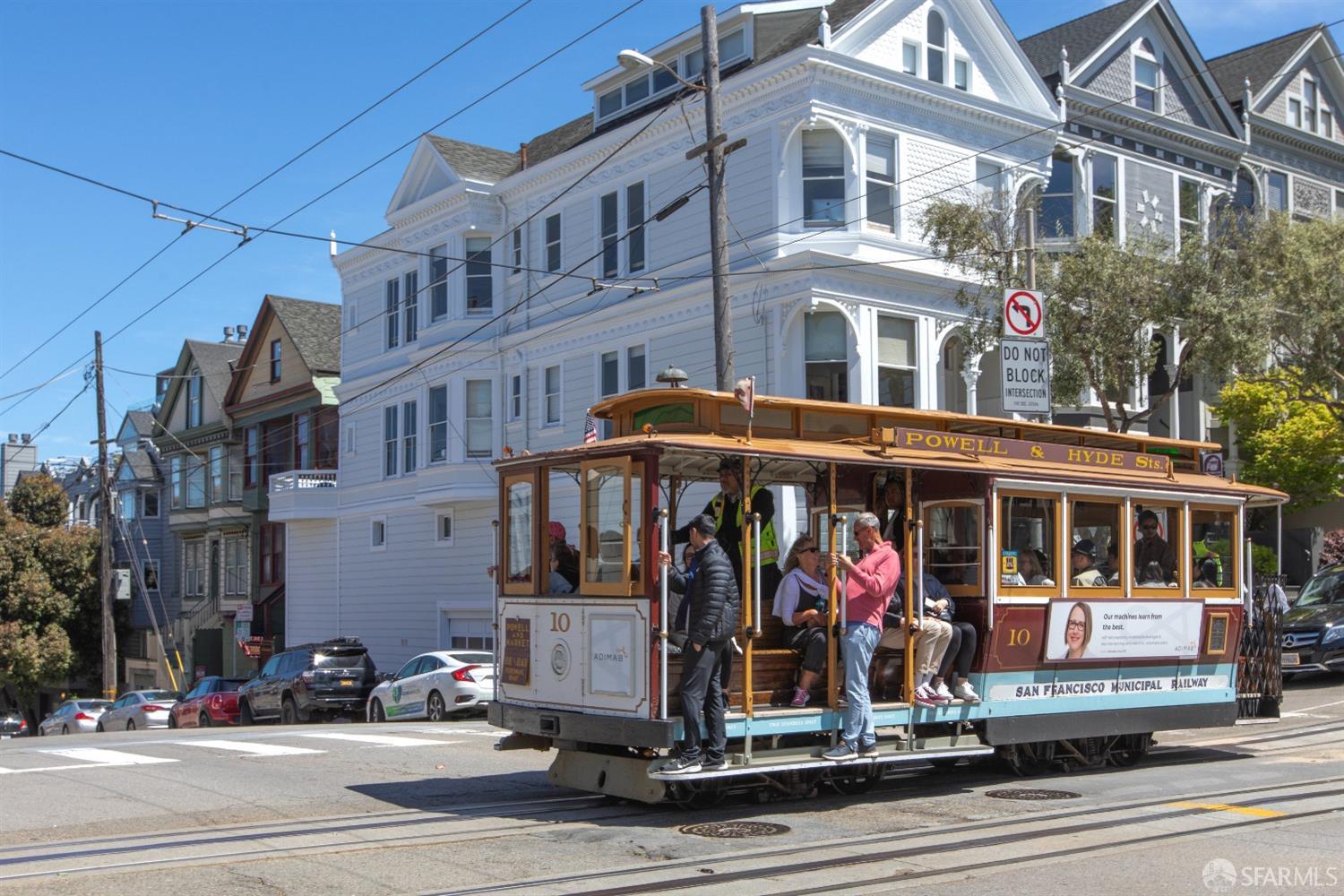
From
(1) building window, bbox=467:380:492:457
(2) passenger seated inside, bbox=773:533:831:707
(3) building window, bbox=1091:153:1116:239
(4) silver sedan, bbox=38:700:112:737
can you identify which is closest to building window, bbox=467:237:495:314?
(1) building window, bbox=467:380:492:457

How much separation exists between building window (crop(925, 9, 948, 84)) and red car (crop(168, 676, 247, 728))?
18.3m

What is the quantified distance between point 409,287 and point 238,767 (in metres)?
21.5

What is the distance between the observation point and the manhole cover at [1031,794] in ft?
35.9

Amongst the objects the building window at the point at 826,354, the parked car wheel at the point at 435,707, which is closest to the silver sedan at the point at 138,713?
the parked car wheel at the point at 435,707

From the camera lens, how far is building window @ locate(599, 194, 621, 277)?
90.9ft

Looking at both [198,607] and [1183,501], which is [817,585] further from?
[198,607]

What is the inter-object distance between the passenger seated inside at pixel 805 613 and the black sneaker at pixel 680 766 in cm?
126

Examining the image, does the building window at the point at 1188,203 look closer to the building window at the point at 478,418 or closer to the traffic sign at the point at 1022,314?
the traffic sign at the point at 1022,314

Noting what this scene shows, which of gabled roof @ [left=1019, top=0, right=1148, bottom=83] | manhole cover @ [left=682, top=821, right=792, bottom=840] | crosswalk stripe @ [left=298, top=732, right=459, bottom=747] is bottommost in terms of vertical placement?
crosswalk stripe @ [left=298, top=732, right=459, bottom=747]

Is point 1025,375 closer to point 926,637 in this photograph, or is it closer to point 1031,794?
point 926,637

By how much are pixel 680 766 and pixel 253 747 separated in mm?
8149

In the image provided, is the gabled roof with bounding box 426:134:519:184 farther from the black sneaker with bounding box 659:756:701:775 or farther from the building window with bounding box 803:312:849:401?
the black sneaker with bounding box 659:756:701:775

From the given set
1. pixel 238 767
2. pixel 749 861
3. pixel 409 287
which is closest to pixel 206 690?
pixel 409 287

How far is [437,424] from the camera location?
32688 millimetres
